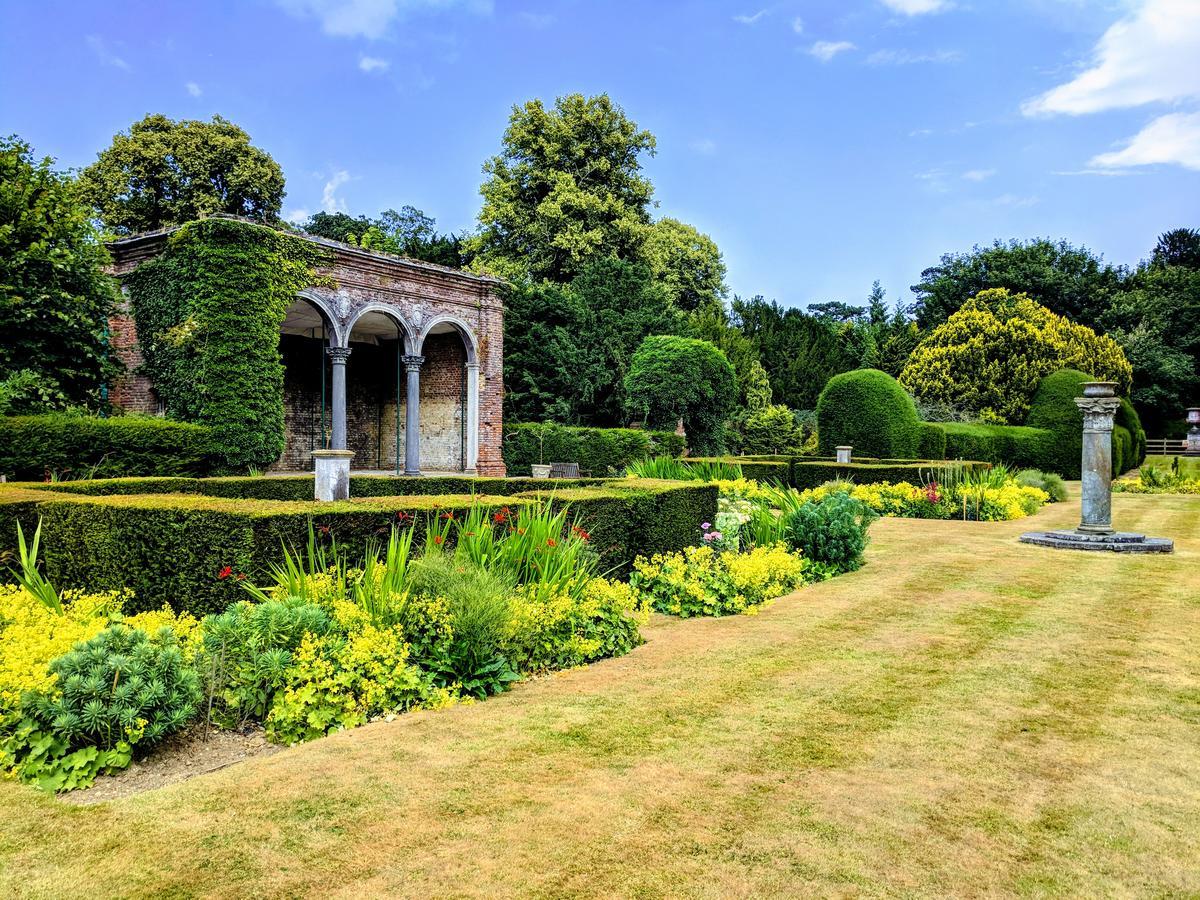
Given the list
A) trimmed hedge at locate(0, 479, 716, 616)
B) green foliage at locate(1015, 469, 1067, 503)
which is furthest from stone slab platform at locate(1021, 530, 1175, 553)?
green foliage at locate(1015, 469, 1067, 503)

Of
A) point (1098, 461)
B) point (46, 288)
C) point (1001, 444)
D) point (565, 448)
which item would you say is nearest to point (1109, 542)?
point (1098, 461)

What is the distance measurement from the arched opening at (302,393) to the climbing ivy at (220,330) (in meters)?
5.01

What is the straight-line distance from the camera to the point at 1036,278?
3716cm

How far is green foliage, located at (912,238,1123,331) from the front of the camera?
3725 centimetres

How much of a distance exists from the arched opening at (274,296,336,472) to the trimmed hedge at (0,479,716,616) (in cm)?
1409

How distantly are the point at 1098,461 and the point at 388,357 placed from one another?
17.9m

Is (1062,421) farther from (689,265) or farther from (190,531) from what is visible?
(190,531)

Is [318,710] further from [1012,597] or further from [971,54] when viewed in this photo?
[971,54]

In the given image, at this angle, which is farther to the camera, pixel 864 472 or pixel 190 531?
pixel 864 472

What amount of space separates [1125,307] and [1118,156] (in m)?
13.1

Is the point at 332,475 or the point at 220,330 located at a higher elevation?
the point at 220,330

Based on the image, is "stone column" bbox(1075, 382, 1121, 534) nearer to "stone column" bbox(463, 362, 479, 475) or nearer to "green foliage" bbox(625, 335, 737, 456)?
"stone column" bbox(463, 362, 479, 475)

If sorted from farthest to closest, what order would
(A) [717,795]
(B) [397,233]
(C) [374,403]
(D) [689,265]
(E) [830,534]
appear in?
(D) [689,265] < (B) [397,233] < (C) [374,403] < (E) [830,534] < (A) [717,795]

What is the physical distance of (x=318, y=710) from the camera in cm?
384
